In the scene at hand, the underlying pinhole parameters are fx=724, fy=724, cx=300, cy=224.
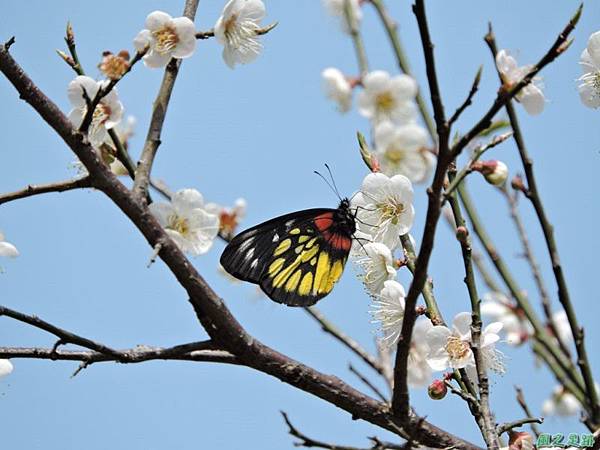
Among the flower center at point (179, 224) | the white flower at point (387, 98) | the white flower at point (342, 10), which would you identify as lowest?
the flower center at point (179, 224)

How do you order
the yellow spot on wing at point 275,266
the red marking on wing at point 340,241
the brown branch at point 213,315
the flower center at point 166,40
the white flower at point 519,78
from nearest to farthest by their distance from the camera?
the brown branch at point 213,315 → the white flower at point 519,78 → the flower center at point 166,40 → the yellow spot on wing at point 275,266 → the red marking on wing at point 340,241

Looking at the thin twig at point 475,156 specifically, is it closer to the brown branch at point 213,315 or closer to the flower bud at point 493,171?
the flower bud at point 493,171

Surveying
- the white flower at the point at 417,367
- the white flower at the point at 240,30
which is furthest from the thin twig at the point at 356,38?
the white flower at the point at 417,367

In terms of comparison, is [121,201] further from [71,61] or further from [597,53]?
[597,53]

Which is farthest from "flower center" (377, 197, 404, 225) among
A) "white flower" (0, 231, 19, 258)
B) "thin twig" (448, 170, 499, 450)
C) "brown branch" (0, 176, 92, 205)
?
"white flower" (0, 231, 19, 258)

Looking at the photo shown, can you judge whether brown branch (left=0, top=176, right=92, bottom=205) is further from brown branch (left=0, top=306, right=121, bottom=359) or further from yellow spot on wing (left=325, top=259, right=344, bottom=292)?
yellow spot on wing (left=325, top=259, right=344, bottom=292)

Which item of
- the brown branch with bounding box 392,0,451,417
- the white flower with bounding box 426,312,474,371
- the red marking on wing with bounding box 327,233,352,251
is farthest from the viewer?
the red marking on wing with bounding box 327,233,352,251
